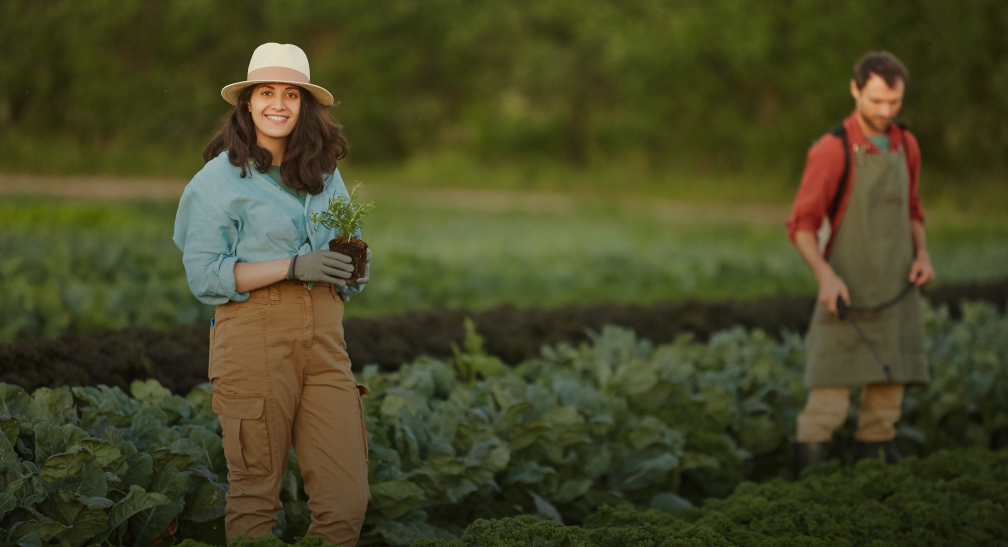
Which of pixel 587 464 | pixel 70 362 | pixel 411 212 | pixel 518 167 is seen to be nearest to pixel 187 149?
pixel 411 212

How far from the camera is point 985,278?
30.5ft

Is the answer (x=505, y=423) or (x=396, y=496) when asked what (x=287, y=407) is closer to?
(x=396, y=496)

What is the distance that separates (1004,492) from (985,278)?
249 inches

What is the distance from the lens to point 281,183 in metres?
2.64

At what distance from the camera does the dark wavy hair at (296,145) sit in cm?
258

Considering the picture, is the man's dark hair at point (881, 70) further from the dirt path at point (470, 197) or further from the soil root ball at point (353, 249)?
the dirt path at point (470, 197)

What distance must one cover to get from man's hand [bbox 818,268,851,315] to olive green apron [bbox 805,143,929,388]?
200 millimetres

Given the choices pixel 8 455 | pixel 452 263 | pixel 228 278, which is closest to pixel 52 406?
pixel 8 455

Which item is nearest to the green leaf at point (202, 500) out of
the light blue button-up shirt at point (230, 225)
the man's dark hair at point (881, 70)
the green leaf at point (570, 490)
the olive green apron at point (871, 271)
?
the light blue button-up shirt at point (230, 225)

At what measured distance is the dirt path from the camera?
1373cm

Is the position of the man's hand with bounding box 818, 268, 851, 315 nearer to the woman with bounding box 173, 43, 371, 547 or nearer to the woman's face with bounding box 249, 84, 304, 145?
the woman with bounding box 173, 43, 371, 547

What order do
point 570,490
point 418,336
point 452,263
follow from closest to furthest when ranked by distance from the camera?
point 570,490 < point 418,336 < point 452,263

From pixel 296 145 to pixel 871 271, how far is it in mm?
2625

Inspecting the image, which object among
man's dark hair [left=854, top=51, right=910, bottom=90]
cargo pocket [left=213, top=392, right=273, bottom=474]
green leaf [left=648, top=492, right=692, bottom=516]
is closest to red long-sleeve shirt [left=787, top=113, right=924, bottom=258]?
man's dark hair [left=854, top=51, right=910, bottom=90]
